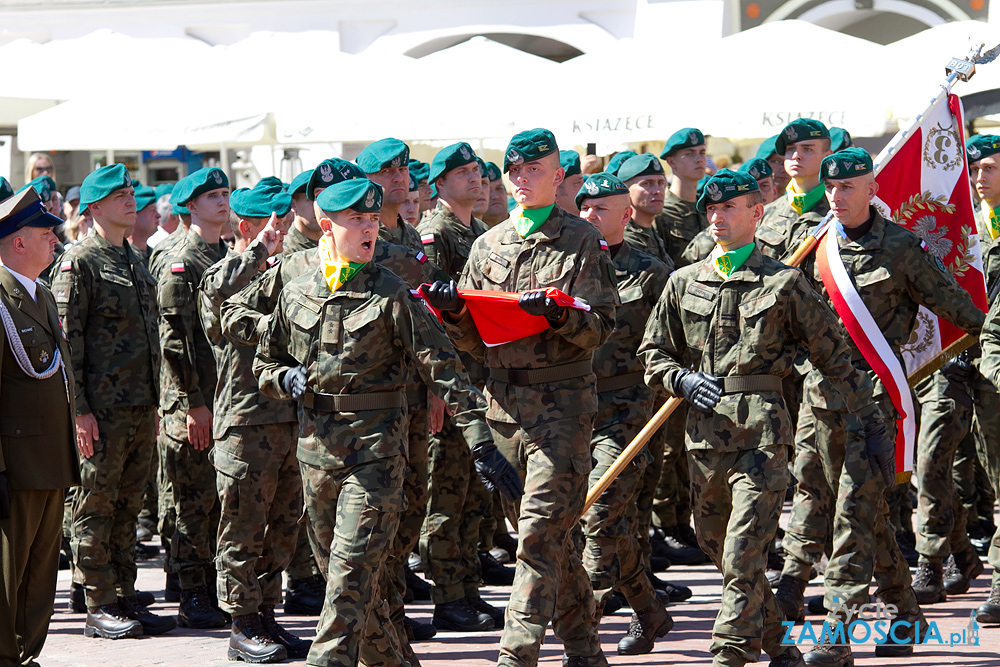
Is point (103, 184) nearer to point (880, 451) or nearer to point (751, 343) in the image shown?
point (751, 343)

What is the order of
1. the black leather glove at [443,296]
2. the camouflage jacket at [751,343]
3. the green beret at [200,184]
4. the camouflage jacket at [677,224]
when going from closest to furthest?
the camouflage jacket at [751,343] < the black leather glove at [443,296] < the green beret at [200,184] < the camouflage jacket at [677,224]

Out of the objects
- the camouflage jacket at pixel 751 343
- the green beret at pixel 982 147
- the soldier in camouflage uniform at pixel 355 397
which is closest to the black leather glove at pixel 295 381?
the soldier in camouflage uniform at pixel 355 397

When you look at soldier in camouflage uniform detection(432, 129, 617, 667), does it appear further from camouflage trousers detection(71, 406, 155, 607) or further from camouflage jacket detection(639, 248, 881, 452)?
camouflage trousers detection(71, 406, 155, 607)

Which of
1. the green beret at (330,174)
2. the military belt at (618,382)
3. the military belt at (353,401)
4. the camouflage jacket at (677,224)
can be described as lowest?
the military belt at (618,382)

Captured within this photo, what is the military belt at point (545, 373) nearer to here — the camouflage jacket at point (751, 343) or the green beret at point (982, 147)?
the camouflage jacket at point (751, 343)

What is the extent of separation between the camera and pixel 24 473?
21.5 feet

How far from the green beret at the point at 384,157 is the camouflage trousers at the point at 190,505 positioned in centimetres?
193

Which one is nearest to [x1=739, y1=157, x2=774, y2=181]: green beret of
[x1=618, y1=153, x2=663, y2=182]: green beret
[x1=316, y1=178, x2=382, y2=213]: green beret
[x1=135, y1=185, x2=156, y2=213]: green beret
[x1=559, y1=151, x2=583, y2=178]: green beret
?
[x1=618, y1=153, x2=663, y2=182]: green beret

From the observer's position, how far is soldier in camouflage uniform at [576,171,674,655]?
7512 mm

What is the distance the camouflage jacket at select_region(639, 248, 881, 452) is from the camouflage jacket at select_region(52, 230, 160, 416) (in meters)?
3.16

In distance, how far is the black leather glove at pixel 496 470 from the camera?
20.2 ft

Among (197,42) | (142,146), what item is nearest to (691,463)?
(142,146)

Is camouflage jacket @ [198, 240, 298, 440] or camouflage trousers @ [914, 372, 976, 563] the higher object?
camouflage jacket @ [198, 240, 298, 440]

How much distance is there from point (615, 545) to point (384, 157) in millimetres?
2434
